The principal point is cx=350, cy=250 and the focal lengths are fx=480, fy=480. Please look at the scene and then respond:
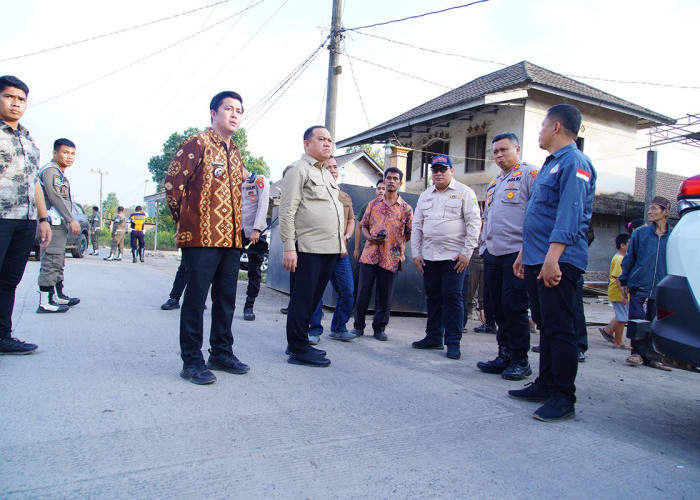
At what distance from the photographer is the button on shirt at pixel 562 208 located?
118 inches

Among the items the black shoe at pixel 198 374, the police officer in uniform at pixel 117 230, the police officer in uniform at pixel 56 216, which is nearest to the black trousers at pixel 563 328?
the black shoe at pixel 198 374

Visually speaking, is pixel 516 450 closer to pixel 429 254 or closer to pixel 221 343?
pixel 221 343

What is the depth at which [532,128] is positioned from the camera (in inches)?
561

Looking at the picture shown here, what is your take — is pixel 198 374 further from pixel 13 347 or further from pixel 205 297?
pixel 13 347

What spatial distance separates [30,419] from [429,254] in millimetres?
3566

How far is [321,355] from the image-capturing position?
13.2 ft

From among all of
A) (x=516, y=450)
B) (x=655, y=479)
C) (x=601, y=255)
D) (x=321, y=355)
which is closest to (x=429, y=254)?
(x=321, y=355)

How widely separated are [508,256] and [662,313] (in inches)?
59.7

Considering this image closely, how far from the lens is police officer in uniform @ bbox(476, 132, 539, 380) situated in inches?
155

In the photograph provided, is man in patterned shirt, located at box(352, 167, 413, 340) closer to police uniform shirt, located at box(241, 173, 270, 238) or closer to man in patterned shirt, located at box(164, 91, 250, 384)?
police uniform shirt, located at box(241, 173, 270, 238)

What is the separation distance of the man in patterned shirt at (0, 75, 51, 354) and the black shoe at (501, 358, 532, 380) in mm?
3769

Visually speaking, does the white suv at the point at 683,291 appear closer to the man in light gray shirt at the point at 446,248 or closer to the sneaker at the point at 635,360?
the man in light gray shirt at the point at 446,248

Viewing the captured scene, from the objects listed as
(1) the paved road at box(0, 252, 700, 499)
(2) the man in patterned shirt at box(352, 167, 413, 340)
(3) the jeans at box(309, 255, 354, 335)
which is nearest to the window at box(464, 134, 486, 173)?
(2) the man in patterned shirt at box(352, 167, 413, 340)

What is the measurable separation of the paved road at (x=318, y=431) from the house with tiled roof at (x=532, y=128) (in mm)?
11416
